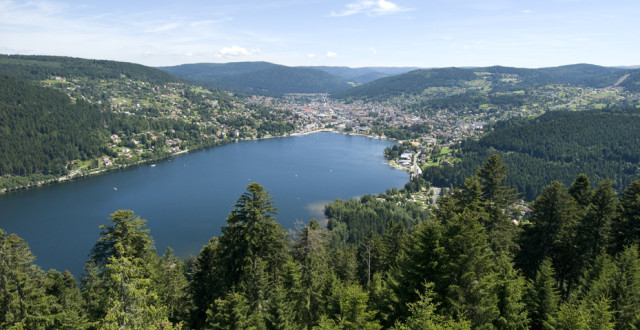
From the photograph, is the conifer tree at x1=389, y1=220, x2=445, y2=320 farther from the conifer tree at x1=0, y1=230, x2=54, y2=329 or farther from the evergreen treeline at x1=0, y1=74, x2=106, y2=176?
the evergreen treeline at x1=0, y1=74, x2=106, y2=176

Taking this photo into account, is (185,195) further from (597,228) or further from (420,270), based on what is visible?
(597,228)

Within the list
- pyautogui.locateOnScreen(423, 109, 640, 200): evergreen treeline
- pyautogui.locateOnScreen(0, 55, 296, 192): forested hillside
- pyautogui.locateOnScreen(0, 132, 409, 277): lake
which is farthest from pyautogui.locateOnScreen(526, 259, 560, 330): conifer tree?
pyautogui.locateOnScreen(0, 55, 296, 192): forested hillside

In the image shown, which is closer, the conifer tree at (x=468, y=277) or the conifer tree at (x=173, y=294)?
the conifer tree at (x=468, y=277)

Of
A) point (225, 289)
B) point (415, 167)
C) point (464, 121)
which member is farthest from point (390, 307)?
point (464, 121)

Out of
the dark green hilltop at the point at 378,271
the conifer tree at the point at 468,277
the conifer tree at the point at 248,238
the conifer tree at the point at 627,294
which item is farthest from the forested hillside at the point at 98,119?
the conifer tree at the point at 627,294

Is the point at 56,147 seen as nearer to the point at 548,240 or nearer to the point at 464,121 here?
the point at 548,240

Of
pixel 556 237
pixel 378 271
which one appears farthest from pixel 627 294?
pixel 378 271

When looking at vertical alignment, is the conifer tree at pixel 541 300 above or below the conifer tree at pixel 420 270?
below

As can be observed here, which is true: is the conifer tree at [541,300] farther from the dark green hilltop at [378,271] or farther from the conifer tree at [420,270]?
the conifer tree at [420,270]
